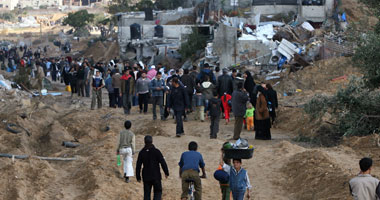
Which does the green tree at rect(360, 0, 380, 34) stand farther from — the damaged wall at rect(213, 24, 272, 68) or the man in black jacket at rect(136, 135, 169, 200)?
the damaged wall at rect(213, 24, 272, 68)

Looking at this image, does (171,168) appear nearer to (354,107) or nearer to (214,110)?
(214,110)

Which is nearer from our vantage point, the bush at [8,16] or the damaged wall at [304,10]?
the damaged wall at [304,10]

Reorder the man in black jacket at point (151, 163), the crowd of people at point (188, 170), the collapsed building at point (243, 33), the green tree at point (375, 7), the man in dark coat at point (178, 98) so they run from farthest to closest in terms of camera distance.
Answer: the collapsed building at point (243, 33)
the man in dark coat at point (178, 98)
the green tree at point (375, 7)
the man in black jacket at point (151, 163)
the crowd of people at point (188, 170)

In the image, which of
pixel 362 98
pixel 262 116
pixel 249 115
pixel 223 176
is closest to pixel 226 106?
pixel 249 115

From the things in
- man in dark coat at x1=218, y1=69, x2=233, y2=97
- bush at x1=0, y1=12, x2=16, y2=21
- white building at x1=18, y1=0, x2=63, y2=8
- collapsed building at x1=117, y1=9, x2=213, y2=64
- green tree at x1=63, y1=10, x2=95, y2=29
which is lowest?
bush at x1=0, y1=12, x2=16, y2=21

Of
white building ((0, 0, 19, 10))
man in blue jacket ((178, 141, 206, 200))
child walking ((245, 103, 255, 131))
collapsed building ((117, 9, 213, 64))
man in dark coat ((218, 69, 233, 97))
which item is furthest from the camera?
white building ((0, 0, 19, 10))

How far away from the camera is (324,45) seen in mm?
28609

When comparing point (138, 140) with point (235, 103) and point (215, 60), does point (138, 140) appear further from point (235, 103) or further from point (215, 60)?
point (215, 60)

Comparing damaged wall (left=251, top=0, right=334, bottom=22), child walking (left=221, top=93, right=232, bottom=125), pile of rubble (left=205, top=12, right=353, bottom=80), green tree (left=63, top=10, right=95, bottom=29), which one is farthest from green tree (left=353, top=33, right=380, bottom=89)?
green tree (left=63, top=10, right=95, bottom=29)

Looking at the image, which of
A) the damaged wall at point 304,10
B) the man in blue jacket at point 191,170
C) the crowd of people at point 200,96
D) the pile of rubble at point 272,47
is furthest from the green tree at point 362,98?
the damaged wall at point 304,10

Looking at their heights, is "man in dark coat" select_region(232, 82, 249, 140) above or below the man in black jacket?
below

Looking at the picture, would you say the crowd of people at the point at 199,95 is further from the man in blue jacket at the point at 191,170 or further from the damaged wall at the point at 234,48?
the damaged wall at the point at 234,48

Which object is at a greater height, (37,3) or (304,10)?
(304,10)

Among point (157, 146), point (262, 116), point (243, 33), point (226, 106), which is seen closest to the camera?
point (157, 146)
